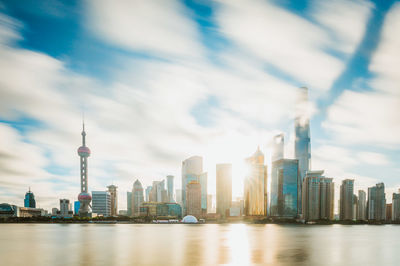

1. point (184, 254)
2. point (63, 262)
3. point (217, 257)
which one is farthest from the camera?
point (184, 254)

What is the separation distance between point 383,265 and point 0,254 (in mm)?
108307

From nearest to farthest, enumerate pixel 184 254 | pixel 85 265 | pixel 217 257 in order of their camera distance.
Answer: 1. pixel 85 265
2. pixel 217 257
3. pixel 184 254

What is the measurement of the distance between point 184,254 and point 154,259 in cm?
1158

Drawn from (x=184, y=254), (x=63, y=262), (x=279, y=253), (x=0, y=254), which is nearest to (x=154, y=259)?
(x=184, y=254)

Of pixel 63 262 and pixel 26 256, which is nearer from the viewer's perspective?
pixel 63 262

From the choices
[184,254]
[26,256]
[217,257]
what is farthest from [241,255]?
[26,256]

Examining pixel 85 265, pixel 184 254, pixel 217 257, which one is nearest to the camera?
pixel 85 265

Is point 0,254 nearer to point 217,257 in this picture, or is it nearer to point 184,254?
point 184,254

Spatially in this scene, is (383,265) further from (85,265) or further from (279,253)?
(85,265)

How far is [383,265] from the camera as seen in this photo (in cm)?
7538

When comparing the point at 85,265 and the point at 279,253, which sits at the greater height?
the point at 85,265

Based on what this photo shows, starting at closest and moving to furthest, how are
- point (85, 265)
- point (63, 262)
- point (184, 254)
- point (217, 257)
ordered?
point (85, 265), point (63, 262), point (217, 257), point (184, 254)

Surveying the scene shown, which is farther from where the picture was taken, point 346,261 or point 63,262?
point 346,261

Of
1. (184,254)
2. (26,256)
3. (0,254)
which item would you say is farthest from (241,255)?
(0,254)
